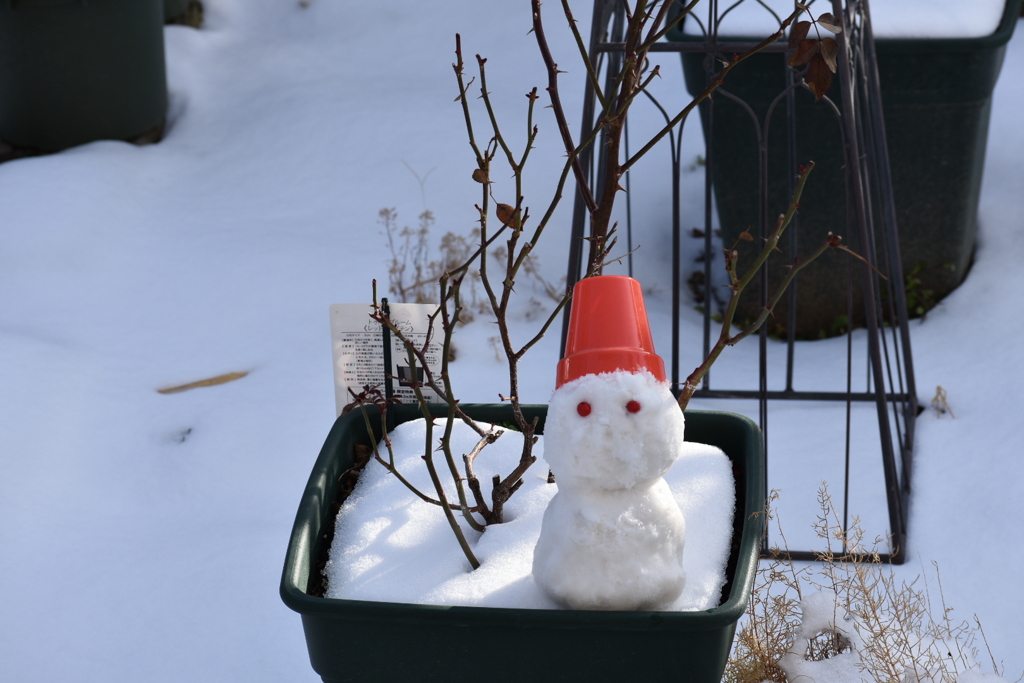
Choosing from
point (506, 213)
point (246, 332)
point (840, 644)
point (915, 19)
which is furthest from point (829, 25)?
point (246, 332)

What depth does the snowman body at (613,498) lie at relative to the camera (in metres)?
0.70

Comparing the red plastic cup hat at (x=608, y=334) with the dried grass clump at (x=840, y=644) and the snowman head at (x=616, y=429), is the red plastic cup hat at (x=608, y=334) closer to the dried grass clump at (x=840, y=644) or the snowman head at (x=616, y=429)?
the snowman head at (x=616, y=429)

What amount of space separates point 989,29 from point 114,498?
1.93 metres

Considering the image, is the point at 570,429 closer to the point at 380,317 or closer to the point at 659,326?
the point at 380,317

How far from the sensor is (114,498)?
1821 millimetres

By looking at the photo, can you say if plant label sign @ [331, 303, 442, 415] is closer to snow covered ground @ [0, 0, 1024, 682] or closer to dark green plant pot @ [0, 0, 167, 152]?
snow covered ground @ [0, 0, 1024, 682]

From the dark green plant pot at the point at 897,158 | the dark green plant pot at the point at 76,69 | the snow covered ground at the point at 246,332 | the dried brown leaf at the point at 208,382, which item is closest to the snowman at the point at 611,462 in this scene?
the snow covered ground at the point at 246,332

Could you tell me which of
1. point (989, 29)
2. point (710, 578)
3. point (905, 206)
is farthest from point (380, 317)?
point (905, 206)

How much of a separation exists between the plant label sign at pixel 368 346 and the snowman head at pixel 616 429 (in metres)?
0.38

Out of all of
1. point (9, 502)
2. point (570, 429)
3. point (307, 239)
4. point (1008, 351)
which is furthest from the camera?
point (307, 239)

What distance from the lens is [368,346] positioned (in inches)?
42.4

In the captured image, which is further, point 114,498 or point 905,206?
point 905,206

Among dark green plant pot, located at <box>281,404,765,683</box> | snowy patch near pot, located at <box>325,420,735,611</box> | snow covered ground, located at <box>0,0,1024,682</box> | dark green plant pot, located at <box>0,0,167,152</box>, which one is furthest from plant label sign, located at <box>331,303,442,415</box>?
dark green plant pot, located at <box>0,0,167,152</box>

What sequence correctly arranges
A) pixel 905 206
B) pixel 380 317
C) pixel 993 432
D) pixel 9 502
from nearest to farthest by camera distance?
pixel 380 317
pixel 9 502
pixel 993 432
pixel 905 206
